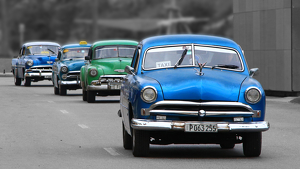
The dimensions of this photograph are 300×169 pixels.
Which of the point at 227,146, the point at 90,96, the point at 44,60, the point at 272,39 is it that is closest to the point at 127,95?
the point at 227,146

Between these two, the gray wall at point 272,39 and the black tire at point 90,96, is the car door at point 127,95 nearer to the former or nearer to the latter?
the black tire at point 90,96

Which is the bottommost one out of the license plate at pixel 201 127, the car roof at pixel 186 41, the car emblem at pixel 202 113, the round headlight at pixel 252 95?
the license plate at pixel 201 127

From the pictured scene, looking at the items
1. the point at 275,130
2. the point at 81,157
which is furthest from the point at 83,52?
the point at 81,157

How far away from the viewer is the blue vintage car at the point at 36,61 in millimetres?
33031

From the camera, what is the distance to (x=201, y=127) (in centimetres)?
898

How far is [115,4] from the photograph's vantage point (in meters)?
40.0

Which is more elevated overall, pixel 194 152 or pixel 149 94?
pixel 149 94

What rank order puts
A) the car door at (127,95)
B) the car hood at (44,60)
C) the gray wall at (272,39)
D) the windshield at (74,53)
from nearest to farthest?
the car door at (127,95)
the gray wall at (272,39)
the windshield at (74,53)
the car hood at (44,60)

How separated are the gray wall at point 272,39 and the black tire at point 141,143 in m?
15.7

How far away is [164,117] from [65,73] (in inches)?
655

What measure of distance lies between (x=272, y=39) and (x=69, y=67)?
282 inches

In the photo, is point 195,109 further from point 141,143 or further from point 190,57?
point 190,57

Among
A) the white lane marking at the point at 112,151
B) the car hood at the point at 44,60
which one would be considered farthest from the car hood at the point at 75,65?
the white lane marking at the point at 112,151

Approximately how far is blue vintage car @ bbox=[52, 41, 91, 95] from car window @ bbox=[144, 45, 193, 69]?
14.5 meters
